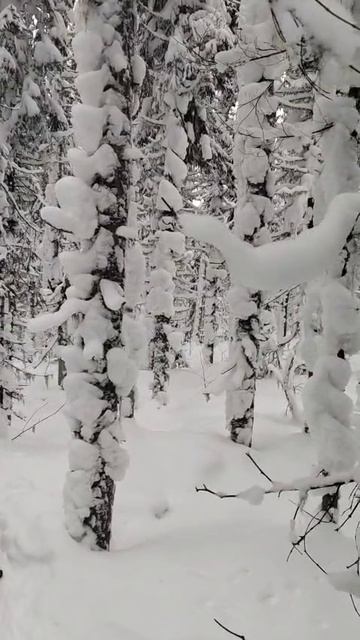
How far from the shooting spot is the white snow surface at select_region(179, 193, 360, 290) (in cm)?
192

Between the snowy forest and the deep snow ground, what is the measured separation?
0.07 ft

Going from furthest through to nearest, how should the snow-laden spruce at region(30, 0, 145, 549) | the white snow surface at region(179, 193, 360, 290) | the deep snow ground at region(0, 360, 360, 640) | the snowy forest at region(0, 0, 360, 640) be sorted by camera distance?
1. the snow-laden spruce at region(30, 0, 145, 549)
2. the deep snow ground at region(0, 360, 360, 640)
3. the snowy forest at region(0, 0, 360, 640)
4. the white snow surface at region(179, 193, 360, 290)

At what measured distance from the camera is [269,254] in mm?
1950

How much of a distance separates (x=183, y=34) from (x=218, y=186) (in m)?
6.85

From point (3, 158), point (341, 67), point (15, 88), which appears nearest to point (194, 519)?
point (341, 67)

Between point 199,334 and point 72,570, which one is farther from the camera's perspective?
point 199,334

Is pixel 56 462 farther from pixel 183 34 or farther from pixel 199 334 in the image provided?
pixel 199 334

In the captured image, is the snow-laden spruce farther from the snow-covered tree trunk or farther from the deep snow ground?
the snow-covered tree trunk

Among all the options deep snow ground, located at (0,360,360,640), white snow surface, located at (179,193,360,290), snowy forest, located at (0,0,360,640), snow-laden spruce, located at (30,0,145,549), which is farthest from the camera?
snow-laden spruce, located at (30,0,145,549)

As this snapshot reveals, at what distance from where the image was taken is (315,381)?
338 cm

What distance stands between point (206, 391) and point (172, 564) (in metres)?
3.91

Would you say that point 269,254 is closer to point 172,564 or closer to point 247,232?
point 172,564

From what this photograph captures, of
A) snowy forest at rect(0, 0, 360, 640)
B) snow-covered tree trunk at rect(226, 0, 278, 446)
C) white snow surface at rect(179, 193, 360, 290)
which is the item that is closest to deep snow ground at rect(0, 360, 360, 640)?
snowy forest at rect(0, 0, 360, 640)

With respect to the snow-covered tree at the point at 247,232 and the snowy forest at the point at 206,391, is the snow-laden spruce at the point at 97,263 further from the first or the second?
the snow-covered tree at the point at 247,232
